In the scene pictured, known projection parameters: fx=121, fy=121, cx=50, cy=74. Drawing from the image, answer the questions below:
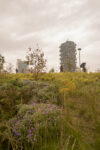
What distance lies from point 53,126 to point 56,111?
35 cm

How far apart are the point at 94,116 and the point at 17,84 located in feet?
11.8

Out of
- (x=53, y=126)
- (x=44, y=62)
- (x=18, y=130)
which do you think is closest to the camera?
(x=18, y=130)

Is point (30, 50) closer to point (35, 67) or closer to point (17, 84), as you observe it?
point (35, 67)

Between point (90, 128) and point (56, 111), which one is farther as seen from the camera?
point (56, 111)

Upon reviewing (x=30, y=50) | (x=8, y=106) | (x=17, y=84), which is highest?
(x=30, y=50)

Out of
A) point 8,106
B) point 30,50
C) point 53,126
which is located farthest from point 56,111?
point 30,50

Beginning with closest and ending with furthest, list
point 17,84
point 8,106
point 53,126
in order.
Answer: point 53,126, point 8,106, point 17,84

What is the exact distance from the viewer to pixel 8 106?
3.07 metres

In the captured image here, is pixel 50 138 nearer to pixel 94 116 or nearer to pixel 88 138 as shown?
pixel 88 138

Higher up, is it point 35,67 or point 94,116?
point 35,67

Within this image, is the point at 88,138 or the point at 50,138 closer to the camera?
the point at 50,138

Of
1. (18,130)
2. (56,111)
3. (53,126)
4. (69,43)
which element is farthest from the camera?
(69,43)

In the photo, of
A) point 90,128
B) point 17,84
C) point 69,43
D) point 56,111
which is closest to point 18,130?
point 56,111

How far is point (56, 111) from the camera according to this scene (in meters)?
2.54
